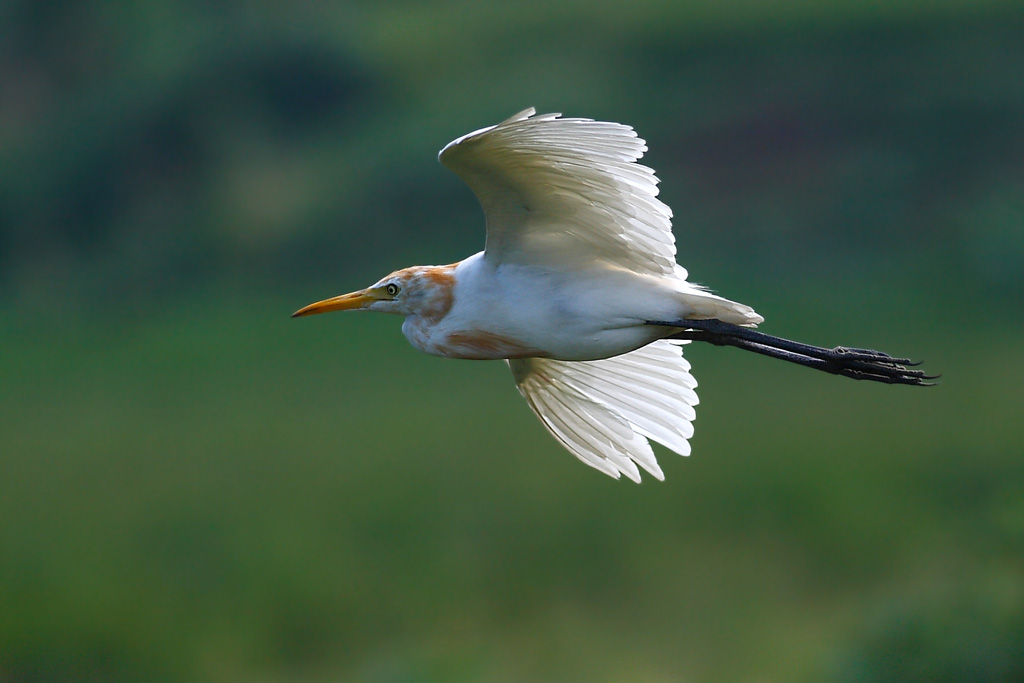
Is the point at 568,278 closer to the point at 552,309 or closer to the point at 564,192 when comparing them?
the point at 552,309

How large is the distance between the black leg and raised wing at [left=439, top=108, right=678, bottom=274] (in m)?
0.30

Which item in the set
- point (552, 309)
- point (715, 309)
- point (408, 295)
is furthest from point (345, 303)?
point (715, 309)

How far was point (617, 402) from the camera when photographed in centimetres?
557

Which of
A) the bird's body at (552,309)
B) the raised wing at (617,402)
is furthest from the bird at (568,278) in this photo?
the raised wing at (617,402)

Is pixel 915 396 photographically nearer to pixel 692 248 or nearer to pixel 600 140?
pixel 692 248

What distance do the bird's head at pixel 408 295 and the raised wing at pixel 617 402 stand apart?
68cm

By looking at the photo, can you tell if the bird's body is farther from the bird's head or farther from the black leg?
the black leg

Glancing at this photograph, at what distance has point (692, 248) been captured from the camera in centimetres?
2259

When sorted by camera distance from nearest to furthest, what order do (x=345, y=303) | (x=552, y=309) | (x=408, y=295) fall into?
(x=552, y=309), (x=408, y=295), (x=345, y=303)

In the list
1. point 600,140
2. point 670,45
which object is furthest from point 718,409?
point 600,140

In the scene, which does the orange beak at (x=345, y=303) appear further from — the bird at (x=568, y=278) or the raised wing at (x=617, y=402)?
the raised wing at (x=617, y=402)

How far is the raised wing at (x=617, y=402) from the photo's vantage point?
5492 millimetres

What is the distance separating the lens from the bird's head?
16.3ft

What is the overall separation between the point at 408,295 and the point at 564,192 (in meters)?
0.74
